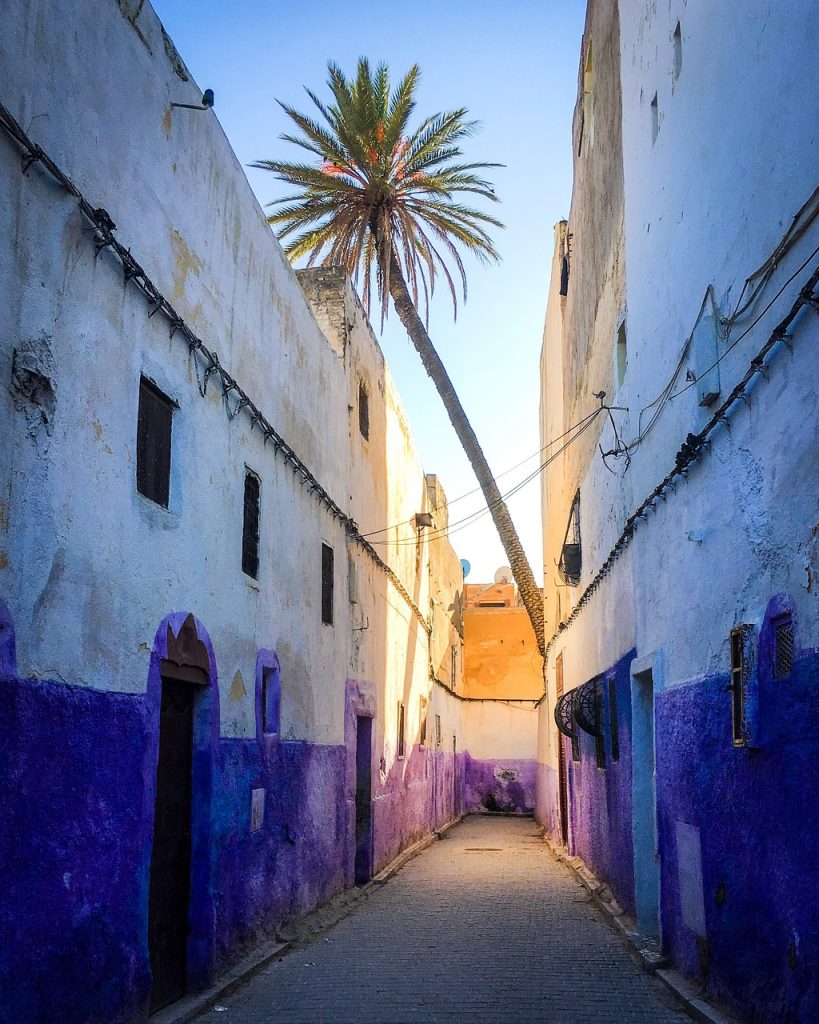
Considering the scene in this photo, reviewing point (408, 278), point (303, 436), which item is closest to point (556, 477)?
point (408, 278)

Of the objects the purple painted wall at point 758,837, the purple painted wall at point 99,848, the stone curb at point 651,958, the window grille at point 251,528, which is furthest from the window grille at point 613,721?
the window grille at point 251,528

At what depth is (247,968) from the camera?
25.1ft

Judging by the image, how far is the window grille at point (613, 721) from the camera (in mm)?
11031

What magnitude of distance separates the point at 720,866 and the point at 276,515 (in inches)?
194

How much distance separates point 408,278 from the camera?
19.5m

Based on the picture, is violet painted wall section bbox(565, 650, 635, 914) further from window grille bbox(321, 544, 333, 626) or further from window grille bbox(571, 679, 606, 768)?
window grille bbox(321, 544, 333, 626)

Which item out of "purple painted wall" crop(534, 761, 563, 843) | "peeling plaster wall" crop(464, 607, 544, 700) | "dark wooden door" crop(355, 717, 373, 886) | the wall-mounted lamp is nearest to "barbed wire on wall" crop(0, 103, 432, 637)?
the wall-mounted lamp

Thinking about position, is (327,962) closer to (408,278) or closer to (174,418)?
(174,418)

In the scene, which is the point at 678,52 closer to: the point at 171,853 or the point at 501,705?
the point at 171,853

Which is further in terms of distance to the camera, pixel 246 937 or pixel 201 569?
pixel 246 937

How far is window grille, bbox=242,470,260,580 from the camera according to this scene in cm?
864

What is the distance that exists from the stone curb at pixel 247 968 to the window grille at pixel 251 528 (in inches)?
118

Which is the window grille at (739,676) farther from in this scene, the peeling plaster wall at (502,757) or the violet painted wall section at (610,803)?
the peeling plaster wall at (502,757)

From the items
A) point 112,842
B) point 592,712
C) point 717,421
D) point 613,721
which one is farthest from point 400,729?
point 112,842
